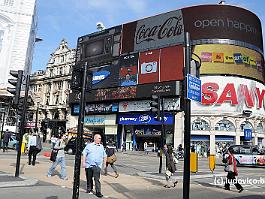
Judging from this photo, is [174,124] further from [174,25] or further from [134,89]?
[174,25]

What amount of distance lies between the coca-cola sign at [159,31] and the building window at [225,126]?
12.6 meters

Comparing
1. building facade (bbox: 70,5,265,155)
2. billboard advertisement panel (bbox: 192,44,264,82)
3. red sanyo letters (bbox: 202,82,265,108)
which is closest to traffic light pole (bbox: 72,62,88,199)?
building facade (bbox: 70,5,265,155)

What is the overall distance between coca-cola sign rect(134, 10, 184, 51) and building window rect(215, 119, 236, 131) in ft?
41.3

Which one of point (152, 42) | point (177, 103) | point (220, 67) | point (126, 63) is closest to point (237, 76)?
point (220, 67)

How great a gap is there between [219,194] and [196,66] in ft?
16.1

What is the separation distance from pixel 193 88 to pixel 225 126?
40229 millimetres

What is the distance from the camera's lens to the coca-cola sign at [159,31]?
48.3 m

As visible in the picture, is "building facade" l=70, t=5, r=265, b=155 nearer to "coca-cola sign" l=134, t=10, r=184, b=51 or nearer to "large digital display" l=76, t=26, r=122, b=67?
"coca-cola sign" l=134, t=10, r=184, b=51

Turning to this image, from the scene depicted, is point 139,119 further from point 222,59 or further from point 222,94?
point 222,59

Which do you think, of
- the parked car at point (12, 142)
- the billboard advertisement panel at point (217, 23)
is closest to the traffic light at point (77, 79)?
the parked car at point (12, 142)

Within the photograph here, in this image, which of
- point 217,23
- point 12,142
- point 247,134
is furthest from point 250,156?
point 217,23

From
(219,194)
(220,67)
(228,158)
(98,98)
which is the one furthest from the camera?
(98,98)

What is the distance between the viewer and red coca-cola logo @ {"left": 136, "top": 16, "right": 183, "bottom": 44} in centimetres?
4847

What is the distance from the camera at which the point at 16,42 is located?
48562mm
